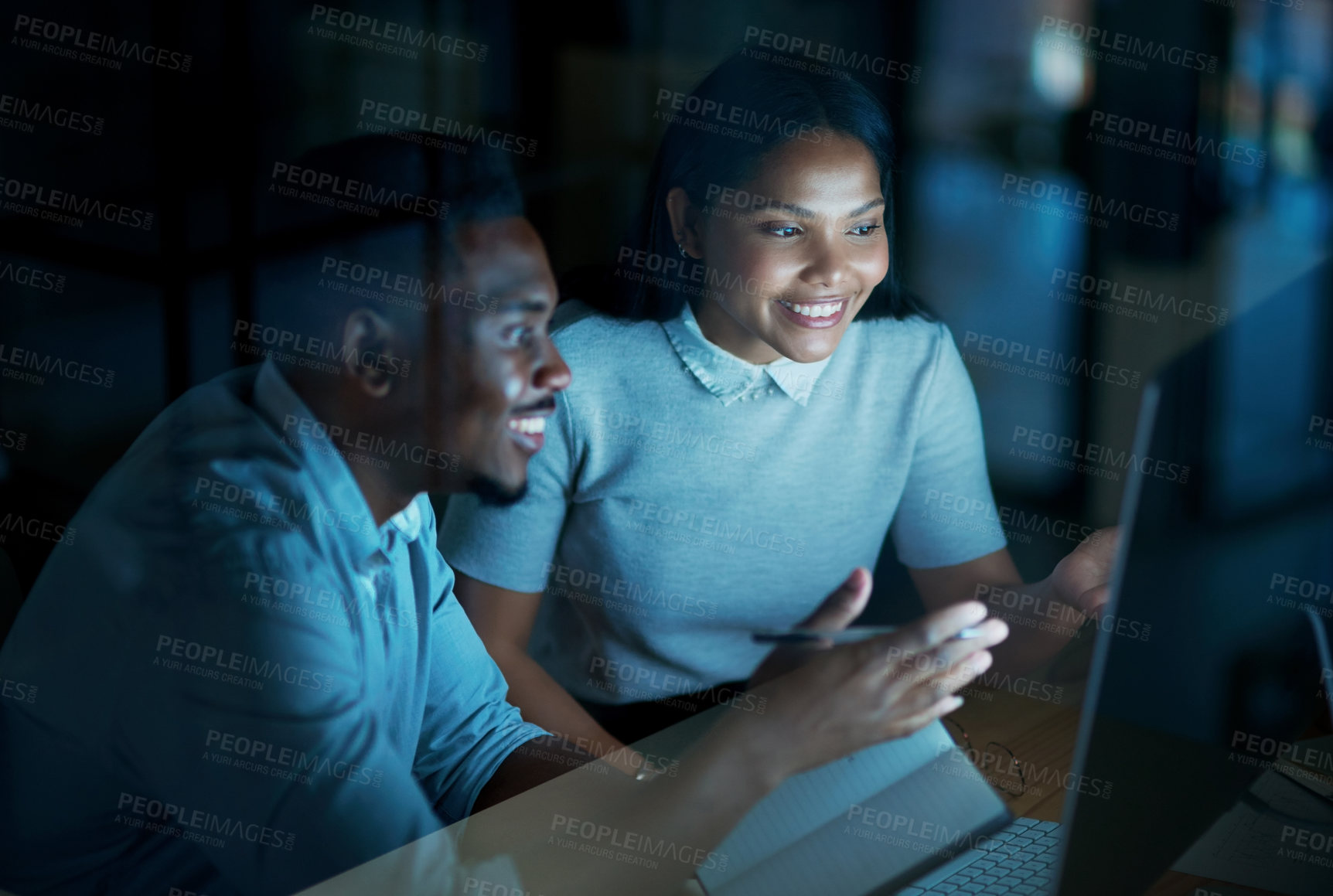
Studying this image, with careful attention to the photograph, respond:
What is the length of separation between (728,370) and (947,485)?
38cm

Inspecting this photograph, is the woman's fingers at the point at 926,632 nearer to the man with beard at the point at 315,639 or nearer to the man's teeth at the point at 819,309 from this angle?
the man with beard at the point at 315,639

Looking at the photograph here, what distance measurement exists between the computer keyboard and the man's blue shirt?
0.53 m

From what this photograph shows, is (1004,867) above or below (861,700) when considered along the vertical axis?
below

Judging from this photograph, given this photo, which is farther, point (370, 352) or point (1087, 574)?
point (1087, 574)

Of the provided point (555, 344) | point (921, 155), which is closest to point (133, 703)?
point (555, 344)

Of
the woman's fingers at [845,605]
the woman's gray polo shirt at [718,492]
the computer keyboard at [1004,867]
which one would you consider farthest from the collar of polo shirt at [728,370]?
the computer keyboard at [1004,867]

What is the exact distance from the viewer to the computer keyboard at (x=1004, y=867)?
0.94m

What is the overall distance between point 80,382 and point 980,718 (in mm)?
1118

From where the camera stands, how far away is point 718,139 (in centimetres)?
133

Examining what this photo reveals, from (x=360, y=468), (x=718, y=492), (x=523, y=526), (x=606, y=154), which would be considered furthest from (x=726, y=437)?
(x=360, y=468)

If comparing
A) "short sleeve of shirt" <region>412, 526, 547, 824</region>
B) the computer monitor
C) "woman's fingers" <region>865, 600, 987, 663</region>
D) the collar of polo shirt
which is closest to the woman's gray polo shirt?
the collar of polo shirt

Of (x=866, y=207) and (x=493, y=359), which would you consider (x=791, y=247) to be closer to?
(x=866, y=207)

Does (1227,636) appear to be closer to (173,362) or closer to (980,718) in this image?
(980,718)

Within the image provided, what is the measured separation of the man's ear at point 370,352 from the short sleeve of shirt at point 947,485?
30.0 inches
